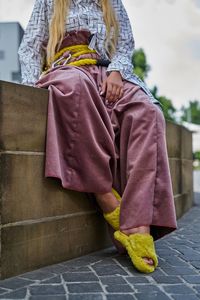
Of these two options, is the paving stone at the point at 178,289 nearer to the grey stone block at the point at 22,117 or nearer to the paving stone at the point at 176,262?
the paving stone at the point at 176,262

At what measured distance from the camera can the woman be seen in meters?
2.89

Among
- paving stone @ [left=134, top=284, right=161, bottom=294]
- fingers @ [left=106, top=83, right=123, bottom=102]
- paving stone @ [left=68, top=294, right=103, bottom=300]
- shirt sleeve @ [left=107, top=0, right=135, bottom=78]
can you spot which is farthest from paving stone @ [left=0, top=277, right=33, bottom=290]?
shirt sleeve @ [left=107, top=0, right=135, bottom=78]

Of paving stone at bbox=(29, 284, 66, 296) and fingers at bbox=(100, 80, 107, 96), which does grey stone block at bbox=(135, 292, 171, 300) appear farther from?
fingers at bbox=(100, 80, 107, 96)

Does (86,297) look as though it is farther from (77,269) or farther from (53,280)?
(77,269)

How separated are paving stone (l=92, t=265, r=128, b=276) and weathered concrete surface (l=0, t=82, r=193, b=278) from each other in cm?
28

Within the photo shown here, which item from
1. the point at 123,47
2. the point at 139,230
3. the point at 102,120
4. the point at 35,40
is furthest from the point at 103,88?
the point at 139,230

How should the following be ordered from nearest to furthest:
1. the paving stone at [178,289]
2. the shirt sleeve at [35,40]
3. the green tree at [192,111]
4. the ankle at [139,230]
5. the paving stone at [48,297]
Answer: the paving stone at [48,297]
the paving stone at [178,289]
the ankle at [139,230]
the shirt sleeve at [35,40]
the green tree at [192,111]

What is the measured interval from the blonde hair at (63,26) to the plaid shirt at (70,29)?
37 mm

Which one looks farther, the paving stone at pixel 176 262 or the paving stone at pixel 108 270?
the paving stone at pixel 176 262

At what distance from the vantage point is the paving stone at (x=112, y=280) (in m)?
2.52

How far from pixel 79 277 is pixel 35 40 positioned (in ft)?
5.07

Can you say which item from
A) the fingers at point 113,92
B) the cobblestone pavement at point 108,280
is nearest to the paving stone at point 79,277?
the cobblestone pavement at point 108,280

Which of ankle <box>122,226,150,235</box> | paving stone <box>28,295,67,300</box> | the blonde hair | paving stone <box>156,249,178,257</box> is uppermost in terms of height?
the blonde hair

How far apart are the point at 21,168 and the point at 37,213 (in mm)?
281
